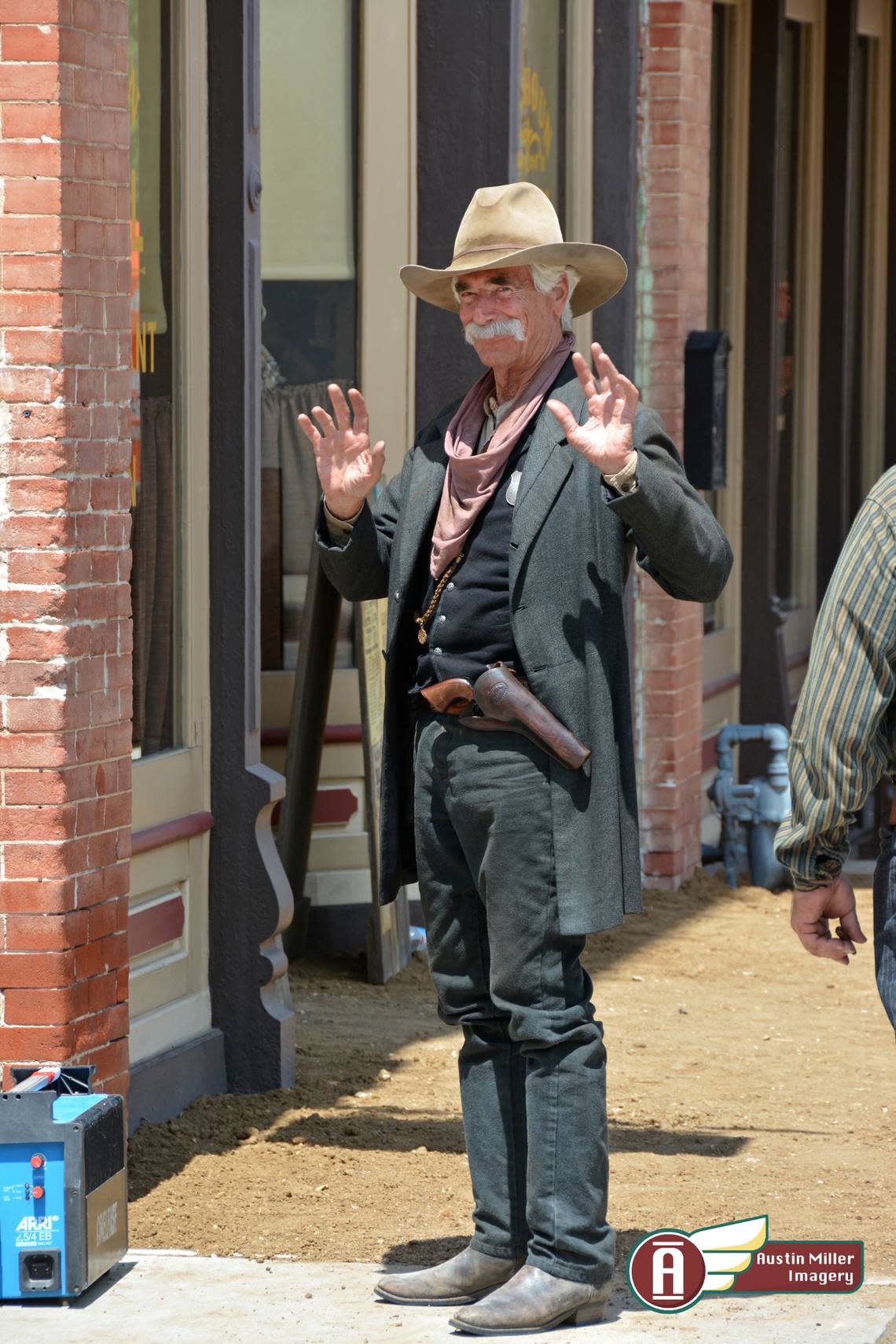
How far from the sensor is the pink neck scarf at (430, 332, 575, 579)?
4531mm

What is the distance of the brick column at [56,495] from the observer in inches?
199

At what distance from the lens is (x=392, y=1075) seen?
22.8 feet

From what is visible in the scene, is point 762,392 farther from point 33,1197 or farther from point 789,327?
point 33,1197

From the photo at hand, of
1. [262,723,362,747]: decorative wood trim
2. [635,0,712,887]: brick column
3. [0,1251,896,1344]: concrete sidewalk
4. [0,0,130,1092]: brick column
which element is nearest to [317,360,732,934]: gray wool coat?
[0,1251,896,1344]: concrete sidewalk

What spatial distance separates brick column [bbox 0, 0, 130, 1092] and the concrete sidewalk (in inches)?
26.4

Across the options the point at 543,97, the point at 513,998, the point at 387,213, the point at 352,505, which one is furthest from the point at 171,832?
the point at 543,97

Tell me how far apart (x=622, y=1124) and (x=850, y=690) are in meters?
3.13

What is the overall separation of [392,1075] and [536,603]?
2904mm

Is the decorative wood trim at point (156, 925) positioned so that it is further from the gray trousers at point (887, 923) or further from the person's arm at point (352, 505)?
the gray trousers at point (887, 923)

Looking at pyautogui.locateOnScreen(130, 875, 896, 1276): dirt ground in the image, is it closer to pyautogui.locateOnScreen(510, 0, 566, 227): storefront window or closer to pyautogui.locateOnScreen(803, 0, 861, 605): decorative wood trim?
pyautogui.locateOnScreen(510, 0, 566, 227): storefront window

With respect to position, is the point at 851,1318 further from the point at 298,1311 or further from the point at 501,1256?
the point at 298,1311

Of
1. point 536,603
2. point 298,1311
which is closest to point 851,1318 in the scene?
point 298,1311

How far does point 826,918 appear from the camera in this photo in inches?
151

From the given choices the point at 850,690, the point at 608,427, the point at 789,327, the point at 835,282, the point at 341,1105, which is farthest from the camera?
the point at 835,282
